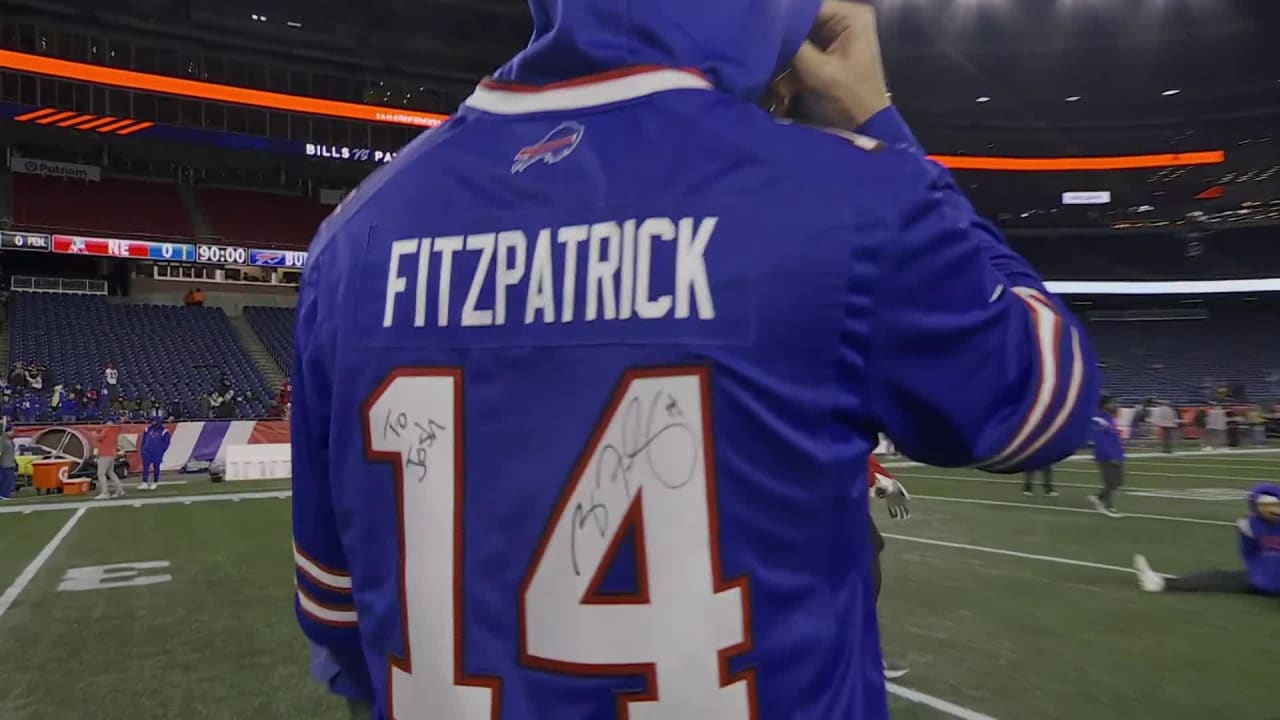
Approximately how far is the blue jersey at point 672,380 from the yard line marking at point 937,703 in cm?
372

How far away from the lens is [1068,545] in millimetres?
9320

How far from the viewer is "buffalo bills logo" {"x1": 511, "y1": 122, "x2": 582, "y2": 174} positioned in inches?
40.8

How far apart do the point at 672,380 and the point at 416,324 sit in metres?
0.34

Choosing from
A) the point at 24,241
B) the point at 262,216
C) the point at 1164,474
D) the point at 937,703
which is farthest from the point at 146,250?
the point at 937,703

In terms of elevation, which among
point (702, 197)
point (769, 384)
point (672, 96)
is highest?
point (672, 96)

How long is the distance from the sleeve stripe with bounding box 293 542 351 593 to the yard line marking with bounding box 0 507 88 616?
700 cm

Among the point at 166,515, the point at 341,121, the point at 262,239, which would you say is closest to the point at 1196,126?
the point at 341,121

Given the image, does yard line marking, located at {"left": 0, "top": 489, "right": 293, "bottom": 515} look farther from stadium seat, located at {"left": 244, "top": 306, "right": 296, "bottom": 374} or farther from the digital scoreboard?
the digital scoreboard

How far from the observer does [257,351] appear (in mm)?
28859

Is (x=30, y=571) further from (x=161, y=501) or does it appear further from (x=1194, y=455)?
(x=1194, y=455)

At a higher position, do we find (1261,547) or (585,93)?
(585,93)

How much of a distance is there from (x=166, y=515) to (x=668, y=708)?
523 inches

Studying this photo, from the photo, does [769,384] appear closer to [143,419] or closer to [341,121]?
[143,419]
